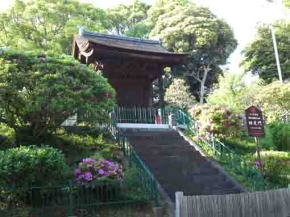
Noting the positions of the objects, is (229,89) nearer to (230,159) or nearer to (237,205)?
(230,159)

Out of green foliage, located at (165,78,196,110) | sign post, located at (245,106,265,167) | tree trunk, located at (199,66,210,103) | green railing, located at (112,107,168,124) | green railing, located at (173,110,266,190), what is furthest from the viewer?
tree trunk, located at (199,66,210,103)

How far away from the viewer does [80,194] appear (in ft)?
29.7

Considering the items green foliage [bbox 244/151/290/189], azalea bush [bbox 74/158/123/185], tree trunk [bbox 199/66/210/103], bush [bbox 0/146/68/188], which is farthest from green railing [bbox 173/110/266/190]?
tree trunk [bbox 199/66/210/103]

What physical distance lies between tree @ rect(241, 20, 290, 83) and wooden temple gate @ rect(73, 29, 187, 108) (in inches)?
552

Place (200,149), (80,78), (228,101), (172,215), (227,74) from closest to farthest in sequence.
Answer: (172,215)
(80,78)
(200,149)
(228,101)
(227,74)

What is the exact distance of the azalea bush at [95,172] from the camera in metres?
9.32

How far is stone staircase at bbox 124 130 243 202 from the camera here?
11.4 metres

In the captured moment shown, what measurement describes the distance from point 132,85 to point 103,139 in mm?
8441

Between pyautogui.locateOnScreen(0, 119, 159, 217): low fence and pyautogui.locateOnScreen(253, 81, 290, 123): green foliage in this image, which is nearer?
pyautogui.locateOnScreen(0, 119, 159, 217): low fence

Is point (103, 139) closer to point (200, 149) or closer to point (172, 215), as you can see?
point (200, 149)

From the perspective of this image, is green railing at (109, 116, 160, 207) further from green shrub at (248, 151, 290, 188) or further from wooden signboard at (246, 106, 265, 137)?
green shrub at (248, 151, 290, 188)

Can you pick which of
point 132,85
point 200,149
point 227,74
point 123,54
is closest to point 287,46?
point 227,74

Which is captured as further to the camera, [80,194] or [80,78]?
[80,78]

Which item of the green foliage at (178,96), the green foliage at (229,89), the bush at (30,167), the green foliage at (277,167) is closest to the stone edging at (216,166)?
the green foliage at (277,167)
